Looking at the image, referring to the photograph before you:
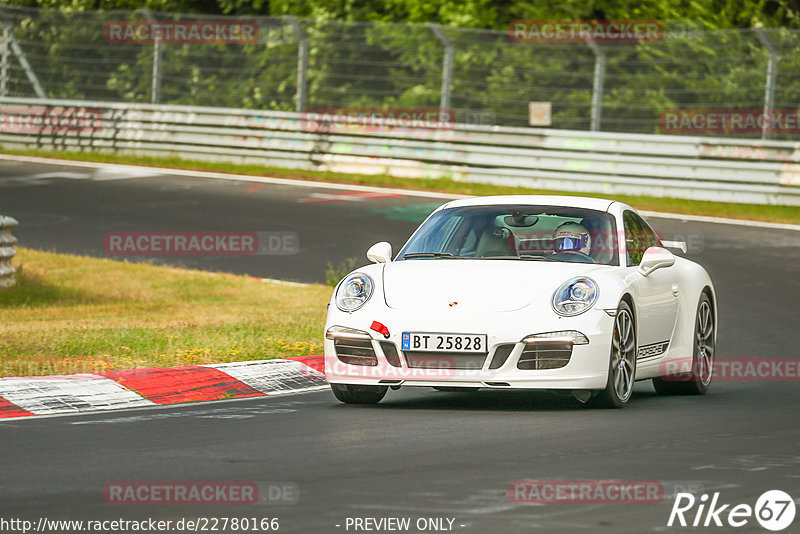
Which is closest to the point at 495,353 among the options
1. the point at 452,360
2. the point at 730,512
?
the point at 452,360

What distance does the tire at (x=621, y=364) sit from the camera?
354 inches

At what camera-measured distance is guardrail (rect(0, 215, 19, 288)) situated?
15211 millimetres

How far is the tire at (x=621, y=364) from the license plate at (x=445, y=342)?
0.80m

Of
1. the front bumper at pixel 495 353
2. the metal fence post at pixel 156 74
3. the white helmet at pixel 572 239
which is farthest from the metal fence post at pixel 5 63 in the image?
the front bumper at pixel 495 353

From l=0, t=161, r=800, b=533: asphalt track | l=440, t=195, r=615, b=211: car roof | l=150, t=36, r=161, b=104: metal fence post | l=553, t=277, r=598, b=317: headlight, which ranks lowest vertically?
l=0, t=161, r=800, b=533: asphalt track

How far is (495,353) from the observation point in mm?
8680

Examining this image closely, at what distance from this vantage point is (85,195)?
2330cm

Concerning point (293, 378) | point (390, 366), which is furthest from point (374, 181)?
point (390, 366)

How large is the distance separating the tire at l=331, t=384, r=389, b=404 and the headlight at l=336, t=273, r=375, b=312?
488 millimetres

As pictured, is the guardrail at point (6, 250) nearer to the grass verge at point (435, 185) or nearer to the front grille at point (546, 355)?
the front grille at point (546, 355)

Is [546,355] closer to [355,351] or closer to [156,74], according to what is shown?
[355,351]

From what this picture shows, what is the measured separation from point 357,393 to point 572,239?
1731 mm

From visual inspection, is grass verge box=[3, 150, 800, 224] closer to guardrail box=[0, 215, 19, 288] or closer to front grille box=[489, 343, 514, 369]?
guardrail box=[0, 215, 19, 288]

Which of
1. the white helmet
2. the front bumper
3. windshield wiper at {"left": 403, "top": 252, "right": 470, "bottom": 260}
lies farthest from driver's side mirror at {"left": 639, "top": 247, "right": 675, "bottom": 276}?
windshield wiper at {"left": 403, "top": 252, "right": 470, "bottom": 260}
